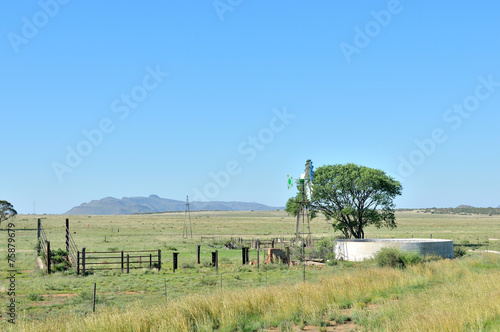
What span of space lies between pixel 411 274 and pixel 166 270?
17.9 meters

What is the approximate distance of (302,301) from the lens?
1744cm

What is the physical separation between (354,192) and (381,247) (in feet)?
53.4

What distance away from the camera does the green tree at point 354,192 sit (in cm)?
5456

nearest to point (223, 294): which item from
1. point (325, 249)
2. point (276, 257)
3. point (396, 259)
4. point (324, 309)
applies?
point (324, 309)

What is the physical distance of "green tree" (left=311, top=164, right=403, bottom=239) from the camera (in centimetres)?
5456

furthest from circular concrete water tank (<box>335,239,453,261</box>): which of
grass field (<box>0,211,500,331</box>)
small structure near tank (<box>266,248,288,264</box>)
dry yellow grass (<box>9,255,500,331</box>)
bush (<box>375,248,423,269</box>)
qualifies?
dry yellow grass (<box>9,255,500,331</box>)

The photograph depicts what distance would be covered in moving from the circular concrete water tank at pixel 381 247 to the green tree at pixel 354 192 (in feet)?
39.6

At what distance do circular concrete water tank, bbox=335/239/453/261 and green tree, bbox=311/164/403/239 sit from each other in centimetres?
1206

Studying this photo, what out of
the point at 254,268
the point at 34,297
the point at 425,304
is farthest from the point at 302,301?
the point at 254,268

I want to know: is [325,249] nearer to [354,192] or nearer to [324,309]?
[354,192]

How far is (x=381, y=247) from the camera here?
39.4 meters

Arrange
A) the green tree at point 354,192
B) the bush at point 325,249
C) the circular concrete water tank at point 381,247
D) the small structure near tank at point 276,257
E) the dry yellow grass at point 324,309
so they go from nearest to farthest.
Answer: the dry yellow grass at point 324,309, the circular concrete water tank at point 381,247, the small structure near tank at point 276,257, the bush at point 325,249, the green tree at point 354,192

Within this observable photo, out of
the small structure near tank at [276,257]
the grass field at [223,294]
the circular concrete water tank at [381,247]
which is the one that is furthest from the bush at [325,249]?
the grass field at [223,294]

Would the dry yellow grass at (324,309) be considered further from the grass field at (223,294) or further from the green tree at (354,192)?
the green tree at (354,192)
